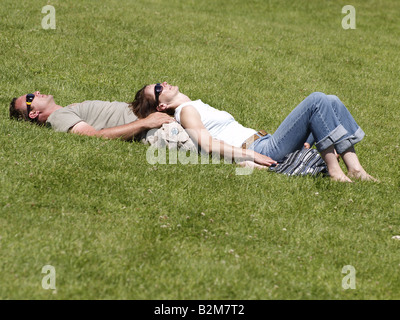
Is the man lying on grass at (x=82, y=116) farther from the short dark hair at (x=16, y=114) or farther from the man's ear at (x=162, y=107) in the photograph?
the man's ear at (x=162, y=107)

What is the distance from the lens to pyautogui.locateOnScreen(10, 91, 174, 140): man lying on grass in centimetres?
752

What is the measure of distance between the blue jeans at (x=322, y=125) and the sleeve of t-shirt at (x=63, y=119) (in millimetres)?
2914

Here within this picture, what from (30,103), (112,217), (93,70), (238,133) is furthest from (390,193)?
(93,70)

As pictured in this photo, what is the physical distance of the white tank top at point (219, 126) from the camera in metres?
7.38

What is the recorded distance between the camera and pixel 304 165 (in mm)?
6887

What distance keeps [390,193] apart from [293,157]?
126 cm

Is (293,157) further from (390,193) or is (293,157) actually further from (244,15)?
(244,15)

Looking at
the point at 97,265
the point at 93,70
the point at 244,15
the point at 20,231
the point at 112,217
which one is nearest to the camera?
the point at 97,265

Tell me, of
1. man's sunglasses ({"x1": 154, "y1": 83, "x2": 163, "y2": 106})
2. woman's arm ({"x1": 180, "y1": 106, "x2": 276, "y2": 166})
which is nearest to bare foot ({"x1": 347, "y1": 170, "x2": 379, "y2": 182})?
woman's arm ({"x1": 180, "y1": 106, "x2": 276, "y2": 166})

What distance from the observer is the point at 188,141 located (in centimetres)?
720

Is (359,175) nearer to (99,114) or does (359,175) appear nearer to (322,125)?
(322,125)

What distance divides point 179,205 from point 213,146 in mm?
1475

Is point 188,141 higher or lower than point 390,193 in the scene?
higher

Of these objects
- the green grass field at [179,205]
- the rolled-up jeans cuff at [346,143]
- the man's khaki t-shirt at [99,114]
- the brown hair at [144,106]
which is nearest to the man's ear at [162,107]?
the brown hair at [144,106]
